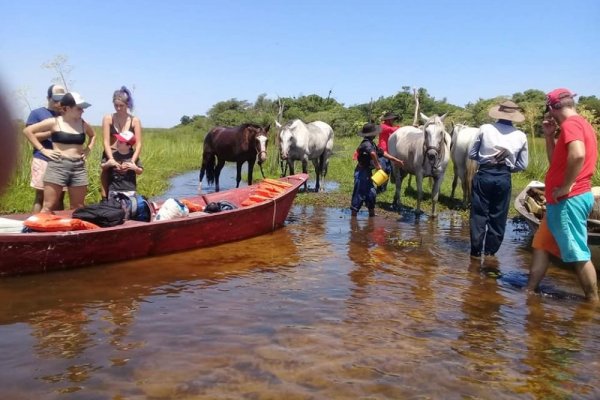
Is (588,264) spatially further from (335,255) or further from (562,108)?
(335,255)

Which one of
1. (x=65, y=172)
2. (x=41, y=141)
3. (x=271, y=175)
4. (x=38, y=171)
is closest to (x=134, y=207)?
(x=65, y=172)

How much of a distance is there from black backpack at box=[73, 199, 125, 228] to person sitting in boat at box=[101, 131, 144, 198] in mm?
735

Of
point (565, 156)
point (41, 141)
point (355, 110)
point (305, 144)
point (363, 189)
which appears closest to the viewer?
point (565, 156)

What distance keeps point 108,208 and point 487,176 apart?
14.7ft

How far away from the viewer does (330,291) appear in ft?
16.3

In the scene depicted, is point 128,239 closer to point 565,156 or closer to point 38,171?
point 38,171

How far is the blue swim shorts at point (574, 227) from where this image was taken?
4578 millimetres

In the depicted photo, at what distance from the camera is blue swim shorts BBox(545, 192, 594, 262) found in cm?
458

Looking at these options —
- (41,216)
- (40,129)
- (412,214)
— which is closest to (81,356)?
(41,216)

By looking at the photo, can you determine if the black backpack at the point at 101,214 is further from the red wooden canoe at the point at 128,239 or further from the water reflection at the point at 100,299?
the water reflection at the point at 100,299

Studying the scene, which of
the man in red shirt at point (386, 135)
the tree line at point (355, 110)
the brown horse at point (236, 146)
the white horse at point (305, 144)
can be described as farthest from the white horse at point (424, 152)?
the tree line at point (355, 110)

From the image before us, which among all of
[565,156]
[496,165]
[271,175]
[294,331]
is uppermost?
[565,156]

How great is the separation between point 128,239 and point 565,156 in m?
4.50

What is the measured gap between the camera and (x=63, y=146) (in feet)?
18.7
